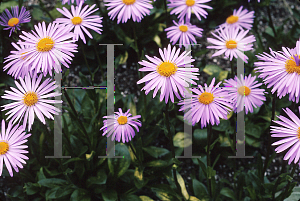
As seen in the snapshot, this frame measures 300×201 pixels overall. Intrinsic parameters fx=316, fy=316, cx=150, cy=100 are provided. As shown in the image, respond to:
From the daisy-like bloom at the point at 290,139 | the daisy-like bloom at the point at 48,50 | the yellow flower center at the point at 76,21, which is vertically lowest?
the daisy-like bloom at the point at 290,139

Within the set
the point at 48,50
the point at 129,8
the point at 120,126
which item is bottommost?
the point at 120,126

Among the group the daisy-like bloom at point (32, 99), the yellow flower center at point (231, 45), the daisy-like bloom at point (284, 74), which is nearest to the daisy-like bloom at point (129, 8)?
the yellow flower center at point (231, 45)

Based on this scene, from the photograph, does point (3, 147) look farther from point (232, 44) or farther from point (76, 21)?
point (232, 44)

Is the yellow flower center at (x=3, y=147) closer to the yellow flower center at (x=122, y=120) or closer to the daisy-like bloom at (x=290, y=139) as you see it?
the yellow flower center at (x=122, y=120)

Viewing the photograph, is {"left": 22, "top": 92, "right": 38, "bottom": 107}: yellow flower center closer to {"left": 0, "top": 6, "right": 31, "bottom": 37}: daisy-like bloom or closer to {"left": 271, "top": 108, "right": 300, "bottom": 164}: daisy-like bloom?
{"left": 0, "top": 6, "right": 31, "bottom": 37}: daisy-like bloom

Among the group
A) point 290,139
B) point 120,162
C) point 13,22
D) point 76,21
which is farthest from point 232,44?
point 13,22
